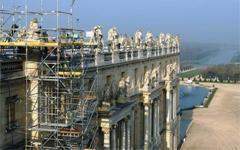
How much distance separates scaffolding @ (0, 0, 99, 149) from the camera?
22500 millimetres

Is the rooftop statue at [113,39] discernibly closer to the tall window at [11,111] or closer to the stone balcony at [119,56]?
the stone balcony at [119,56]

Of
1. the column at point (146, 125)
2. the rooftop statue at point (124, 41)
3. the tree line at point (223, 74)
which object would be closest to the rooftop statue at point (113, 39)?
the rooftop statue at point (124, 41)

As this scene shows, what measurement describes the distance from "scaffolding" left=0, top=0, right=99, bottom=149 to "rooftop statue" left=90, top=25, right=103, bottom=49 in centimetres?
568

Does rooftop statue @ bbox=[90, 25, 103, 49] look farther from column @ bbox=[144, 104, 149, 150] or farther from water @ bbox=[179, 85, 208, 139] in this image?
water @ bbox=[179, 85, 208, 139]

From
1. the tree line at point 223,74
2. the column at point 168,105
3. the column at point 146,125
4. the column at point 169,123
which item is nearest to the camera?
the column at point 146,125

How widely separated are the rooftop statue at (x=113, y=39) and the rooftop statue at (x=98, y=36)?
7.46ft

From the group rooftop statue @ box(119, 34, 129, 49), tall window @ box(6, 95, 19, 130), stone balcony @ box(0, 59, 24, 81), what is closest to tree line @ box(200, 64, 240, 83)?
rooftop statue @ box(119, 34, 129, 49)

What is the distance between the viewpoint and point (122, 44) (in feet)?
130

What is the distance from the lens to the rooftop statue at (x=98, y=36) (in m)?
31.3

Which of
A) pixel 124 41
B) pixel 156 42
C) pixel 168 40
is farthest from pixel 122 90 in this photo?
pixel 168 40

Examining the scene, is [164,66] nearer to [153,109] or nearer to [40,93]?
[153,109]

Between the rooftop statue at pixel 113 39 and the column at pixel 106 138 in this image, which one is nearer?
the column at pixel 106 138

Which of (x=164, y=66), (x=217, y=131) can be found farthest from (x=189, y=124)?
(x=164, y=66)

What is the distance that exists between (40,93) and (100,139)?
8.16 meters
